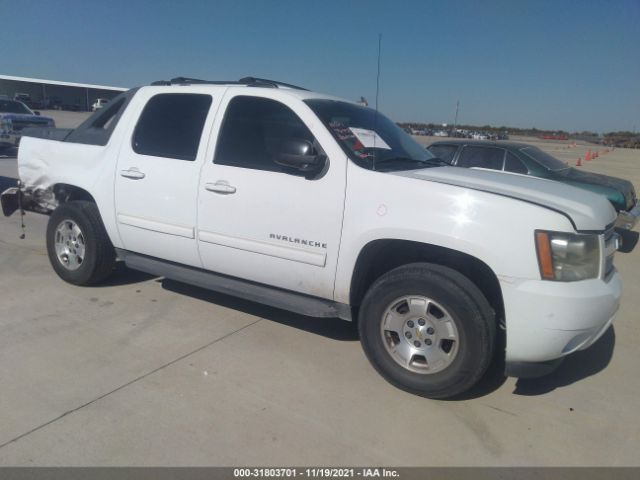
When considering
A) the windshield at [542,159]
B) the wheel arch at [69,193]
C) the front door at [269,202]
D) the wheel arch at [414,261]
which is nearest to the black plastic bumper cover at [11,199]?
the wheel arch at [69,193]

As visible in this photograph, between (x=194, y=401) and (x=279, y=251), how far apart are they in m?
1.16

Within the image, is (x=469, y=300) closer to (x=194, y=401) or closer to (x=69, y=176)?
(x=194, y=401)

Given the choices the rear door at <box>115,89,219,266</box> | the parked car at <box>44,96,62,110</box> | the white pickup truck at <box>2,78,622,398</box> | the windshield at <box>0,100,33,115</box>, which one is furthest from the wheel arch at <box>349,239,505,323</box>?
the parked car at <box>44,96,62,110</box>

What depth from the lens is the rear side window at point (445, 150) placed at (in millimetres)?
8875

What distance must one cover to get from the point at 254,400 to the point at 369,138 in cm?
203

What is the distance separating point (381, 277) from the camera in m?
3.44

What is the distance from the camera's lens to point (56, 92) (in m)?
67.4

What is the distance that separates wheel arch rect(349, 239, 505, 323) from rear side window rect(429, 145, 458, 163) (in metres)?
5.71

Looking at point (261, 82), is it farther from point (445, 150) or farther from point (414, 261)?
point (445, 150)

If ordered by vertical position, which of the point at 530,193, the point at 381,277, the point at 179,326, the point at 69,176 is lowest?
the point at 179,326

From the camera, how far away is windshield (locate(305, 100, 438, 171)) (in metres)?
3.66

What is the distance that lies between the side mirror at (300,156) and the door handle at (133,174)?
1424 mm

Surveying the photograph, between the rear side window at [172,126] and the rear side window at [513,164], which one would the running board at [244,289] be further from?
the rear side window at [513,164]

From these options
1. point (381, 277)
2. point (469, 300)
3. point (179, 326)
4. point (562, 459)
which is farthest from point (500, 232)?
point (179, 326)
